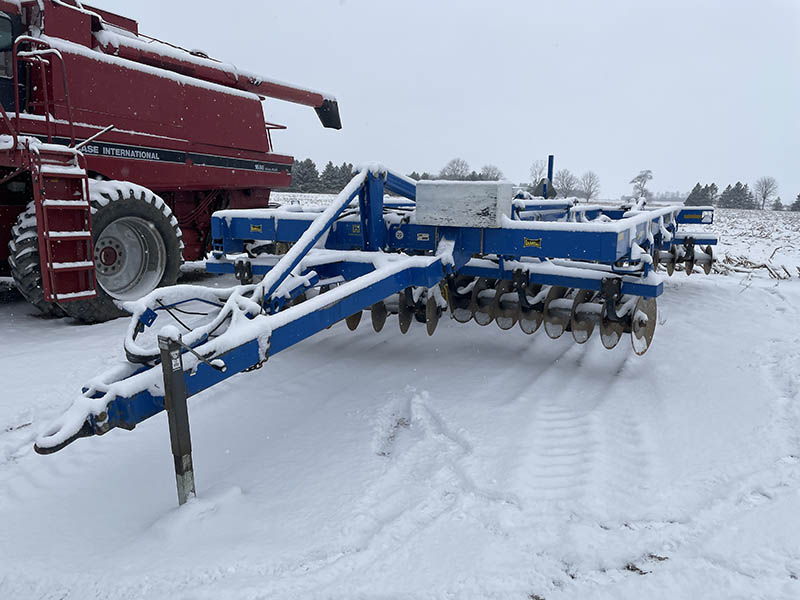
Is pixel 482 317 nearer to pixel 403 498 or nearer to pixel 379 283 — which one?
pixel 379 283

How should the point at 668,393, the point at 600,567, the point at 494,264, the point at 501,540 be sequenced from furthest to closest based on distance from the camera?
1. the point at 494,264
2. the point at 668,393
3. the point at 501,540
4. the point at 600,567

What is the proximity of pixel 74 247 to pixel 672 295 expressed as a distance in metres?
5.74

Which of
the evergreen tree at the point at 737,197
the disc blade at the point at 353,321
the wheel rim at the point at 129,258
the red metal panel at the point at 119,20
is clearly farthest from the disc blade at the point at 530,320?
the evergreen tree at the point at 737,197

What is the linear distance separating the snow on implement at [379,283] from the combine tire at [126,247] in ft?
1.75

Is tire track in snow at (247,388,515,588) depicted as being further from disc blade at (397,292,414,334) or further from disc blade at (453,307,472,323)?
disc blade at (453,307,472,323)

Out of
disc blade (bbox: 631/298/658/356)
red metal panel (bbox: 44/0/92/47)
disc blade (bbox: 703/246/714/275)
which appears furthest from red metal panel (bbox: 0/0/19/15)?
disc blade (bbox: 703/246/714/275)

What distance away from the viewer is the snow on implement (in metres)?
2.21

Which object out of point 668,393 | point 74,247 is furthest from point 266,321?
point 74,247

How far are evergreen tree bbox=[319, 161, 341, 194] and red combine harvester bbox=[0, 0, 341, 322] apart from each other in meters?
25.4

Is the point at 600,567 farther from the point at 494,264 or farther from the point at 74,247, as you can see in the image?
the point at 74,247

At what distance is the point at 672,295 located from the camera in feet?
21.4

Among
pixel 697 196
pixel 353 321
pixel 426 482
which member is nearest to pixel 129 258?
pixel 353 321

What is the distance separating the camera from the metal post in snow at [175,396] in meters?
2.03

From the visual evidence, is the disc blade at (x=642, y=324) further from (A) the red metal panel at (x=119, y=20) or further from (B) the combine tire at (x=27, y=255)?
(A) the red metal panel at (x=119, y=20)
